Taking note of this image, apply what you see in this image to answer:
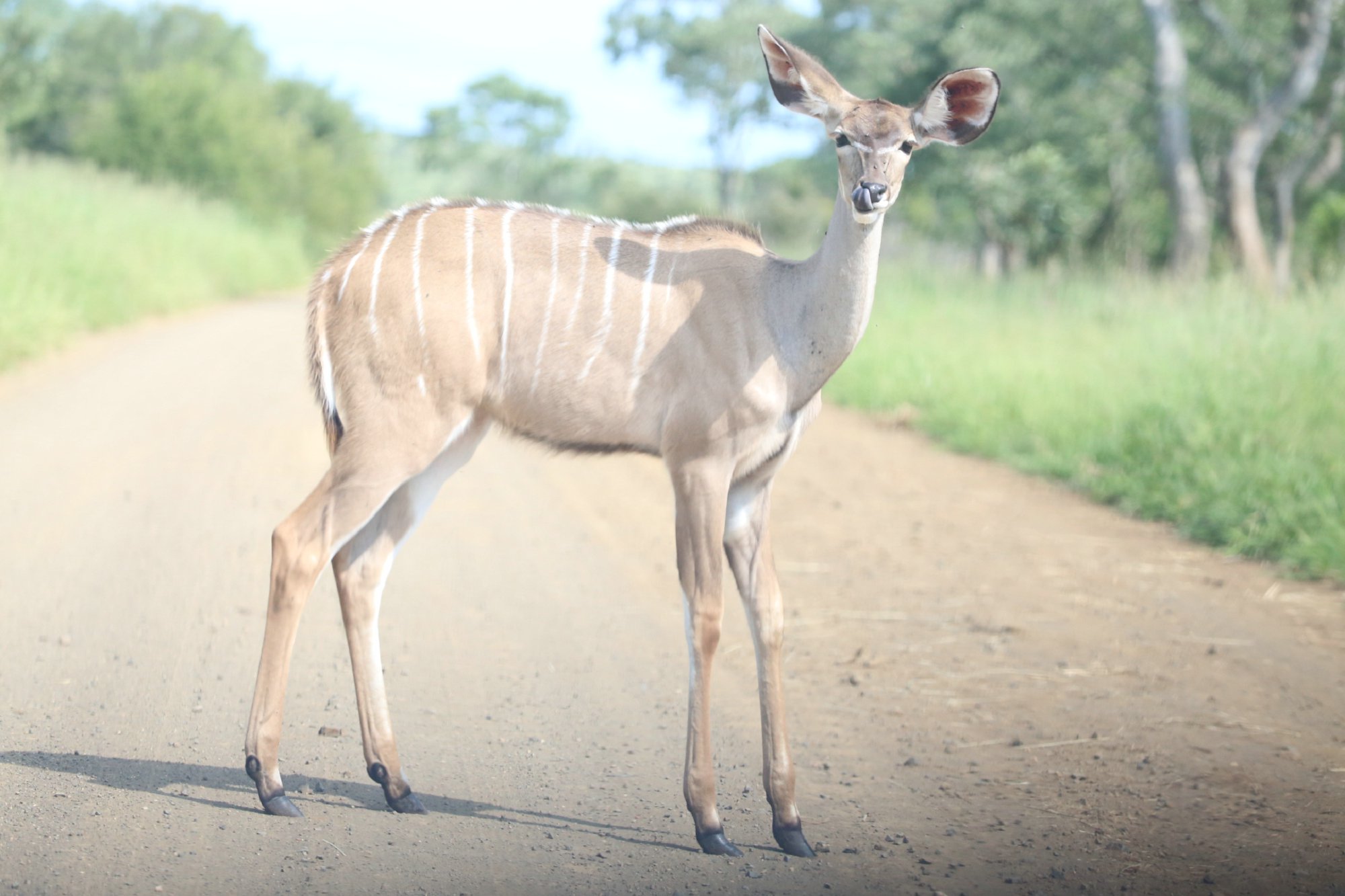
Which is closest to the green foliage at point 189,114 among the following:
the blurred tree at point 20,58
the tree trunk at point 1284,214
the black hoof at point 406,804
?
the blurred tree at point 20,58

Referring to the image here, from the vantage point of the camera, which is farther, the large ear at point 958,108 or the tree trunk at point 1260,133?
the tree trunk at point 1260,133

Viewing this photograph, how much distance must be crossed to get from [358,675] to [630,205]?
40218 millimetres

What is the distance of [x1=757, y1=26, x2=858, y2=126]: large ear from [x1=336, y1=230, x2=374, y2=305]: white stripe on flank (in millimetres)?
1207

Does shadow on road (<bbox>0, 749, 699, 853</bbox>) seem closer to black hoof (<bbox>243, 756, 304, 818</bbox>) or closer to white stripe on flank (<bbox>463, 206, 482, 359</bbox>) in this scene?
black hoof (<bbox>243, 756, 304, 818</bbox>)

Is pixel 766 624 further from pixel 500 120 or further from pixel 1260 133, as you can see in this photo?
pixel 500 120

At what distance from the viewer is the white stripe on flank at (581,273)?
3.78 m

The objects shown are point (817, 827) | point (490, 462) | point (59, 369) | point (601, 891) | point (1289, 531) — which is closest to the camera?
point (601, 891)

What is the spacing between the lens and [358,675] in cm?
380

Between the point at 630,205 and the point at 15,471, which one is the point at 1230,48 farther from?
the point at 630,205

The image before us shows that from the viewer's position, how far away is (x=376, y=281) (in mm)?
3824

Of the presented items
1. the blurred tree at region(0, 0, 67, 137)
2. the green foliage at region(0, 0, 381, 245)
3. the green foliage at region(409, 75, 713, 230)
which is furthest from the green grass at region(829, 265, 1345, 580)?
the green foliage at region(409, 75, 713, 230)

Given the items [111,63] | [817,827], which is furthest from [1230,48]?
[111,63]

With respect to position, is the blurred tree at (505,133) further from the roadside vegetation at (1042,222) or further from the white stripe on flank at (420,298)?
the white stripe on flank at (420,298)

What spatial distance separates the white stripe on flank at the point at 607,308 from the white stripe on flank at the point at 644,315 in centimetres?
8
